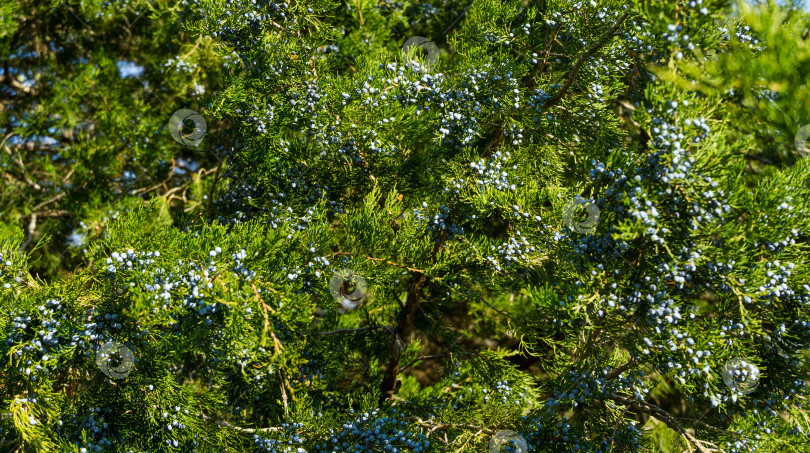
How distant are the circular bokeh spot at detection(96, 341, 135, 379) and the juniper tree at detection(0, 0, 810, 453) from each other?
0.01m

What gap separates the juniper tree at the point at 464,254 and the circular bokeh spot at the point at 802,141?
0.10ft

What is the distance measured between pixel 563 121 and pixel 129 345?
232cm

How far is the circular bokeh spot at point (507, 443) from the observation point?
8.29ft

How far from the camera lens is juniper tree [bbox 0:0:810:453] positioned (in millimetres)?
2033

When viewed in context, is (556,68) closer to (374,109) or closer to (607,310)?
(374,109)

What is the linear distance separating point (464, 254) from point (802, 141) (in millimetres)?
1497

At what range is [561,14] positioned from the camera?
9.37ft

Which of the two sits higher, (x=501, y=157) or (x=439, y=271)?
(x=501, y=157)

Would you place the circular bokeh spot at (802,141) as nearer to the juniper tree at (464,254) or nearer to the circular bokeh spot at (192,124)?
the juniper tree at (464,254)

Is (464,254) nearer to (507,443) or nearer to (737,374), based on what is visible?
(507,443)

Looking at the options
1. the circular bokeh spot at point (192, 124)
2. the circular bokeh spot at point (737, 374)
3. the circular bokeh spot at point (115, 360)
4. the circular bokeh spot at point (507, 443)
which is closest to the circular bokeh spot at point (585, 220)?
the circular bokeh spot at point (737, 374)

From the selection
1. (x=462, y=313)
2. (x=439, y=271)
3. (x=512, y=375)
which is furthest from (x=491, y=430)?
(x=462, y=313)

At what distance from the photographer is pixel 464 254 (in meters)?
2.90

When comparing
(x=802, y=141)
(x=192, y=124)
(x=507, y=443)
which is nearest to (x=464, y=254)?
(x=507, y=443)
